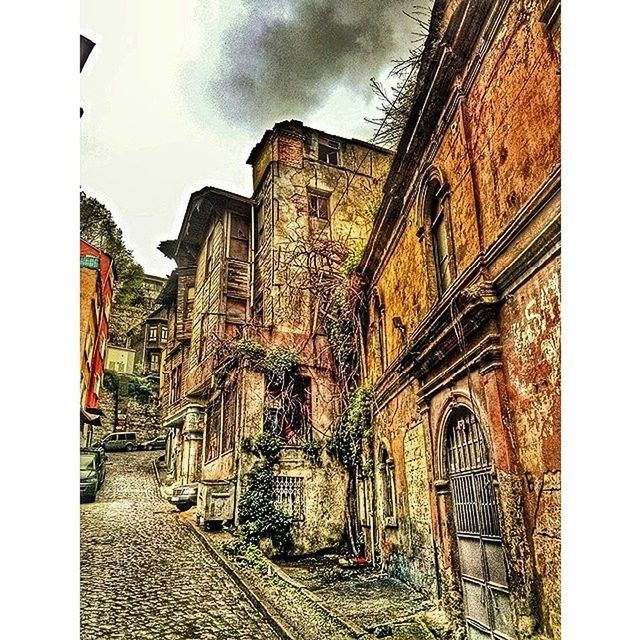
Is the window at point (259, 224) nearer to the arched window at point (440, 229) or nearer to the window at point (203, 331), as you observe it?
the window at point (203, 331)

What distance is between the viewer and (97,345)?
294cm

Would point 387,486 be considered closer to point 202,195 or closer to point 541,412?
point 541,412

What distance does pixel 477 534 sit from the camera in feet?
8.27

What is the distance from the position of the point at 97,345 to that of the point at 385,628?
77.6 inches

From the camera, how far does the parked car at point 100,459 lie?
2853mm

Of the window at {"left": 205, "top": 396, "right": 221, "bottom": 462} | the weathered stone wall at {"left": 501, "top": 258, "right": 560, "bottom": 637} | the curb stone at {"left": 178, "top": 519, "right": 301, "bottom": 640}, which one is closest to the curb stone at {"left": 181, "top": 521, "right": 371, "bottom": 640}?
the curb stone at {"left": 178, "top": 519, "right": 301, "bottom": 640}

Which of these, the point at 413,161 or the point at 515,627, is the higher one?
the point at 413,161

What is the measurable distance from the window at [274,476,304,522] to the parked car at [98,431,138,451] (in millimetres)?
842

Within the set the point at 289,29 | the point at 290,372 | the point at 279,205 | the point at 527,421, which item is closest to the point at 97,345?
the point at 290,372

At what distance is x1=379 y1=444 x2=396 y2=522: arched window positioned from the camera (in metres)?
3.72

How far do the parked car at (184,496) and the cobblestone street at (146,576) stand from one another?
7cm

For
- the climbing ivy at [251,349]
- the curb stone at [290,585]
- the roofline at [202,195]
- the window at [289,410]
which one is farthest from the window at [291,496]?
the roofline at [202,195]
